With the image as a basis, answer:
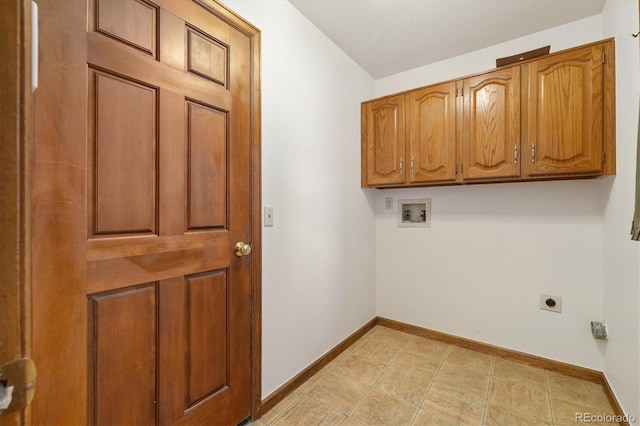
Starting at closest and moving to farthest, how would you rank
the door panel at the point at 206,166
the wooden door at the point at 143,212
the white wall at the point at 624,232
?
the wooden door at the point at 143,212
the door panel at the point at 206,166
the white wall at the point at 624,232

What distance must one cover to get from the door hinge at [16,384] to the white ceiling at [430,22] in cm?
209

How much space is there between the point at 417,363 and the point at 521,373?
0.70m

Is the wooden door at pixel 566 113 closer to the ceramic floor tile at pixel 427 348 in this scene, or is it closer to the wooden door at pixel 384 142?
the wooden door at pixel 384 142

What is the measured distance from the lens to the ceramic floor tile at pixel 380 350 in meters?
2.19

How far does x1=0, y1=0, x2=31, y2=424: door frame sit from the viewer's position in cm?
35

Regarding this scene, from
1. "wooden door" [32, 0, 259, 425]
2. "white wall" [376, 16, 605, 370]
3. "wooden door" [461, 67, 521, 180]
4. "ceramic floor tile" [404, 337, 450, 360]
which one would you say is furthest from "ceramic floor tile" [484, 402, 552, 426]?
"wooden door" [461, 67, 521, 180]

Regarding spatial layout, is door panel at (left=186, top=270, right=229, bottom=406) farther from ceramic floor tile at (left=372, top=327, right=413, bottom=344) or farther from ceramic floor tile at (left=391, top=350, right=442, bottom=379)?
ceramic floor tile at (left=372, top=327, right=413, bottom=344)

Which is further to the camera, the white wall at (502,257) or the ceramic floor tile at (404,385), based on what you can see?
the white wall at (502,257)

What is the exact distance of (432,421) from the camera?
1.54 metres

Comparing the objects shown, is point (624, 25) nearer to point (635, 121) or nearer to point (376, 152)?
point (635, 121)

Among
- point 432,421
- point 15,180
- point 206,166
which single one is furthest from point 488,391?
point 15,180

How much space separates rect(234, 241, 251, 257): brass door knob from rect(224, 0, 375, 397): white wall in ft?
0.49

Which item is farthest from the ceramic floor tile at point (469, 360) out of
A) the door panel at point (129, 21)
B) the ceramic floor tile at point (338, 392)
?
the door panel at point (129, 21)

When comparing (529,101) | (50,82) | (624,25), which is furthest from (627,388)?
(50,82)
